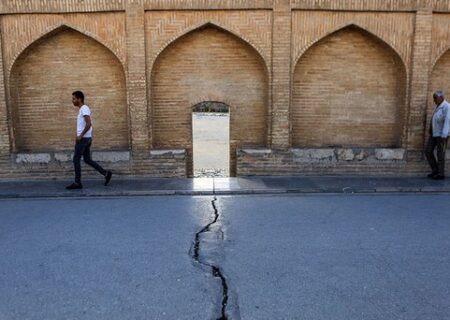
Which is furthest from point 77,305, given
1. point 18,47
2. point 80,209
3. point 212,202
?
point 18,47

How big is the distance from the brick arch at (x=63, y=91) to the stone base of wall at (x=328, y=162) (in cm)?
279

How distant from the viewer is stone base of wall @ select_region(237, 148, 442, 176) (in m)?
8.80

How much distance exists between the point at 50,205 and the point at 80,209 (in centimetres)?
66

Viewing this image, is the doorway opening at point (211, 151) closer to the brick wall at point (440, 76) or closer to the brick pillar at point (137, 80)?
the brick pillar at point (137, 80)

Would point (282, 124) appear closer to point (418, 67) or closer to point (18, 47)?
point (418, 67)

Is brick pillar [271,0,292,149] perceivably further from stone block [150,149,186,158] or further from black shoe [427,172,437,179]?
black shoe [427,172,437,179]

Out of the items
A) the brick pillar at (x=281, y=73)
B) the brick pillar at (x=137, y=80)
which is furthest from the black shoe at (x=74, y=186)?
the brick pillar at (x=281, y=73)

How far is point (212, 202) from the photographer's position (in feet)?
23.1

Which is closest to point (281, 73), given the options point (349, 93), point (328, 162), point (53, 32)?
point (349, 93)

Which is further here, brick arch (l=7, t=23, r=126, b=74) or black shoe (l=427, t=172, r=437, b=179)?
black shoe (l=427, t=172, r=437, b=179)

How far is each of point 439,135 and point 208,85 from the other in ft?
15.6

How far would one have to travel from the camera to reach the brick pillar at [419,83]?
336 inches

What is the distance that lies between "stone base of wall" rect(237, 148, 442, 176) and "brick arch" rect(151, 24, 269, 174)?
491 mm

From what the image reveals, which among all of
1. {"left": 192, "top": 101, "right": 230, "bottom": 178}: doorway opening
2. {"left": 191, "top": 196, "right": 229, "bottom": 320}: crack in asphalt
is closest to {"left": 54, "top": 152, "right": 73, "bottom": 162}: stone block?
{"left": 192, "top": 101, "right": 230, "bottom": 178}: doorway opening
